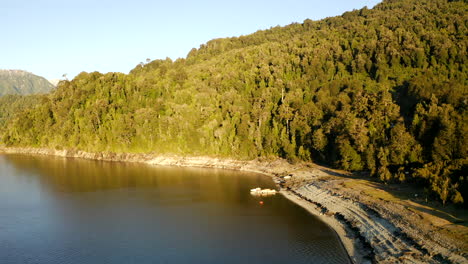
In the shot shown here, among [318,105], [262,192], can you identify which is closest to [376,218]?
[262,192]

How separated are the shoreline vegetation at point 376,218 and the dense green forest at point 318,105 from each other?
399cm

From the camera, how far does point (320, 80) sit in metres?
101

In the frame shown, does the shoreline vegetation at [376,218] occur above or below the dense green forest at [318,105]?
below

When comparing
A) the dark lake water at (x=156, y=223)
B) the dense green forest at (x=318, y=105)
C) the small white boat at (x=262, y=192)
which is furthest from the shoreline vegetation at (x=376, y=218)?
the dense green forest at (x=318, y=105)

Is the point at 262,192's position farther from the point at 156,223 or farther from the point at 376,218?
the point at 376,218

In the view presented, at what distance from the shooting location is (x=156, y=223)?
43500mm

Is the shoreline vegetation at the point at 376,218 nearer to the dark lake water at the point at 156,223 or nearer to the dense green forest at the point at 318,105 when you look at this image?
the dark lake water at the point at 156,223

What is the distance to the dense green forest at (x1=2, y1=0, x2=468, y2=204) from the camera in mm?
55250

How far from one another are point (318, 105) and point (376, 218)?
45.2 m

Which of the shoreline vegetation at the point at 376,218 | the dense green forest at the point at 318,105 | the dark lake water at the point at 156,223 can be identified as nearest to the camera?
the shoreline vegetation at the point at 376,218

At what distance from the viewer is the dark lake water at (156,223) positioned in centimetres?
3372

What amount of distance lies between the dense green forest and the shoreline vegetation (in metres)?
3.99

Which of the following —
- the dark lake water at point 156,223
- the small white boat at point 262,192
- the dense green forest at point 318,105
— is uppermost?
the dense green forest at point 318,105

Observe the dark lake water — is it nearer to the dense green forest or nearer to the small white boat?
the small white boat
